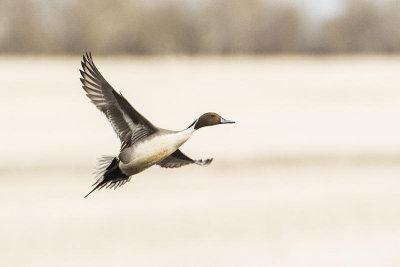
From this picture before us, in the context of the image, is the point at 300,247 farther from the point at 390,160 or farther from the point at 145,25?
the point at 145,25

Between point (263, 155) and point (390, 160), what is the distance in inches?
75.5

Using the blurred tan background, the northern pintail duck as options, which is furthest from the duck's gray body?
the blurred tan background

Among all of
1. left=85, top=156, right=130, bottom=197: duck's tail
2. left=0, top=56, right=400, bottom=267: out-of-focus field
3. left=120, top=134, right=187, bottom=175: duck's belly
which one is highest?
left=120, top=134, right=187, bottom=175: duck's belly

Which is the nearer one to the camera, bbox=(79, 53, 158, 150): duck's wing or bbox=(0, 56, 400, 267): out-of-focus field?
bbox=(79, 53, 158, 150): duck's wing

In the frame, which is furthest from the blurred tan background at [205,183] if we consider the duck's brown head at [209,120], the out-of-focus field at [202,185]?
the duck's brown head at [209,120]

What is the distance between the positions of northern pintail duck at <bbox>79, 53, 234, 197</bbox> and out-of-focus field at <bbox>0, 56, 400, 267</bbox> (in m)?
5.50

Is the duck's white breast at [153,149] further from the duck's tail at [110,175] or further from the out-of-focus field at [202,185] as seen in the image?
the out-of-focus field at [202,185]

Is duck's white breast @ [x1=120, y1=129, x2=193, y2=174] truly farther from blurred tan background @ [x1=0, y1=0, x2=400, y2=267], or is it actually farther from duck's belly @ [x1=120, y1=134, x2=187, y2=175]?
blurred tan background @ [x1=0, y1=0, x2=400, y2=267]

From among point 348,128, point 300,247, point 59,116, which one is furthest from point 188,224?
point 348,128

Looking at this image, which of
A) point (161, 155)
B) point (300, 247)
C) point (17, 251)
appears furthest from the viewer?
point (300, 247)

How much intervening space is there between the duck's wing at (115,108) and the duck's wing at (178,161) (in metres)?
0.03

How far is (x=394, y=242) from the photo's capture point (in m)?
8.95

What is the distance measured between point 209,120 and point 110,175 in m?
0.09

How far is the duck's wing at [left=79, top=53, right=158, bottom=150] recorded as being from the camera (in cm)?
68
